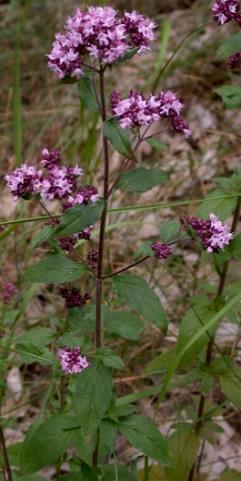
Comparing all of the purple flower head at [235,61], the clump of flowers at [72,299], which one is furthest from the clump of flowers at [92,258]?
the purple flower head at [235,61]

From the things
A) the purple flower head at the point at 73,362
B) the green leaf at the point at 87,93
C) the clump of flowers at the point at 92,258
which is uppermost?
the green leaf at the point at 87,93

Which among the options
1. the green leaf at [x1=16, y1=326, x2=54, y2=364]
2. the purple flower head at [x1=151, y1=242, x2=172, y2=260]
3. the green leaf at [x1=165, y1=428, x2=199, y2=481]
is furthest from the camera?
the green leaf at [x1=165, y1=428, x2=199, y2=481]

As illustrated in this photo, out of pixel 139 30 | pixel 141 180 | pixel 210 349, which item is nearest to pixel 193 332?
pixel 210 349

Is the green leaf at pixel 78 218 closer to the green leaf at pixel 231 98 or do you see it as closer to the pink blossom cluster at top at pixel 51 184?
the pink blossom cluster at top at pixel 51 184

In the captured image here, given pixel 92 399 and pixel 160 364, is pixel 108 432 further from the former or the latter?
pixel 160 364

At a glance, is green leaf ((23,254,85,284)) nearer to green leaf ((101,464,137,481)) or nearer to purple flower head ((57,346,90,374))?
purple flower head ((57,346,90,374))

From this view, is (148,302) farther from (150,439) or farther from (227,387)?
(227,387)

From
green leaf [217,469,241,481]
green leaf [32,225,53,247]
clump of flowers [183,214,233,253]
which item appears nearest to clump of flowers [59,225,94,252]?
green leaf [32,225,53,247]
